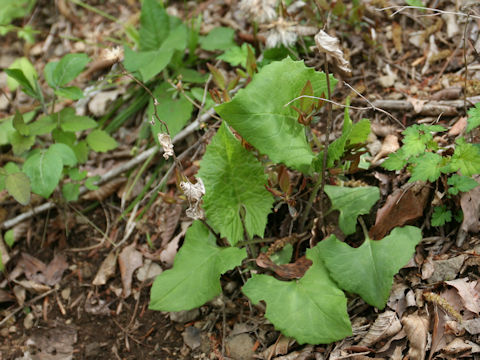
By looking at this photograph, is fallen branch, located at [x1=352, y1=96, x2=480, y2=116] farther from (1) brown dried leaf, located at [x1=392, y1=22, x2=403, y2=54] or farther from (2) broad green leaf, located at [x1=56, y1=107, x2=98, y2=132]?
(2) broad green leaf, located at [x1=56, y1=107, x2=98, y2=132]

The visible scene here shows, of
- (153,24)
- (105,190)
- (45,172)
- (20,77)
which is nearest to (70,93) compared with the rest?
(20,77)

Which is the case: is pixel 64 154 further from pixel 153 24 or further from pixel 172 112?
pixel 153 24

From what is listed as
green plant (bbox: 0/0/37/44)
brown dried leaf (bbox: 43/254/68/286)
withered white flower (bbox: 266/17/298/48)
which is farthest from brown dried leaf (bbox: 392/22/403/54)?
green plant (bbox: 0/0/37/44)

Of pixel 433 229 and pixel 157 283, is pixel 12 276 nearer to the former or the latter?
pixel 157 283

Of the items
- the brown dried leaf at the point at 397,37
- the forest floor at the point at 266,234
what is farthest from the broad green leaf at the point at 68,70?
the brown dried leaf at the point at 397,37

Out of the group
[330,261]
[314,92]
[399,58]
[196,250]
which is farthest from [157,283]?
[399,58]

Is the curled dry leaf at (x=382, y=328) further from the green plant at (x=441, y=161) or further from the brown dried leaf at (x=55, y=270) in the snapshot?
the brown dried leaf at (x=55, y=270)
